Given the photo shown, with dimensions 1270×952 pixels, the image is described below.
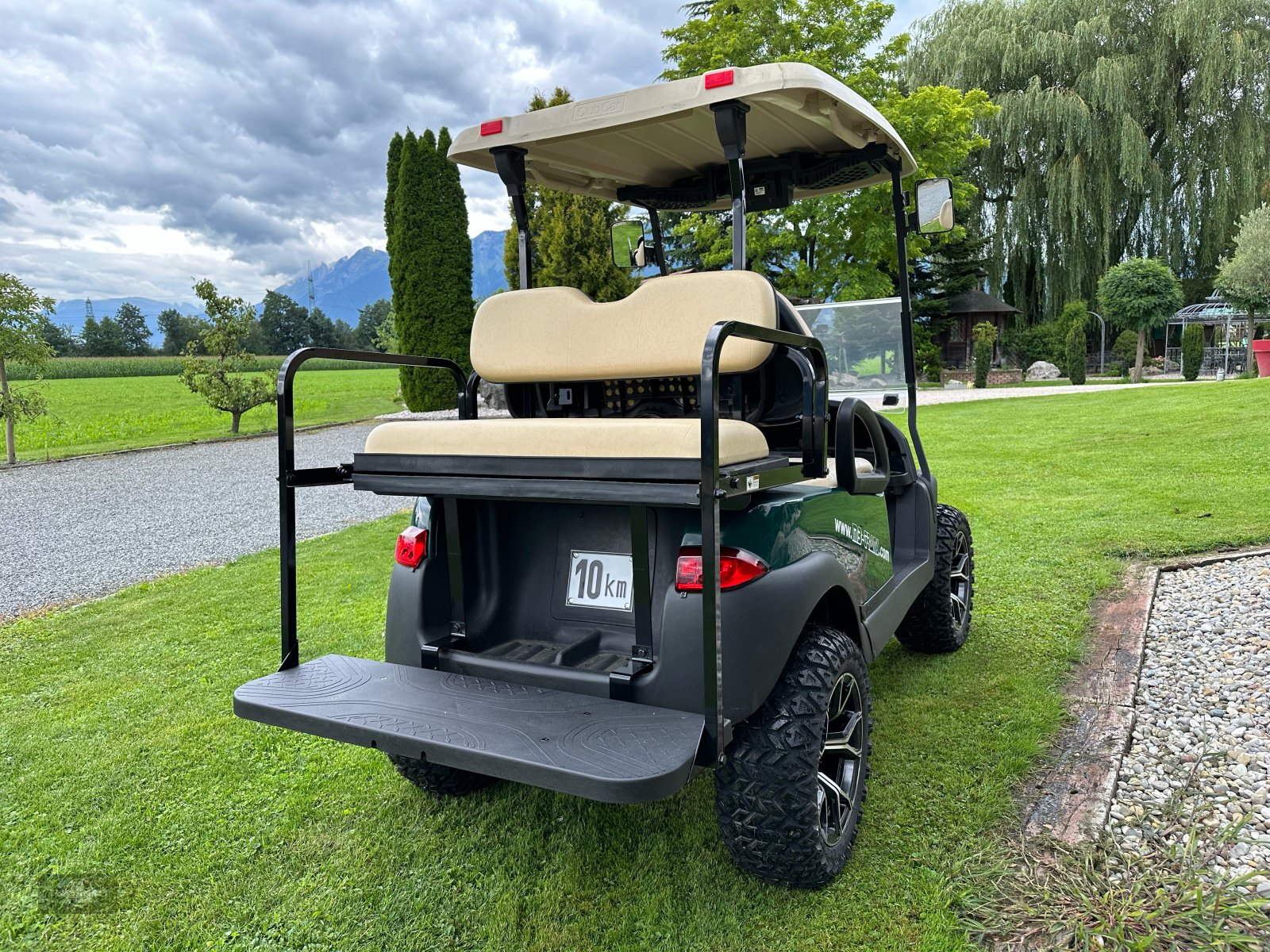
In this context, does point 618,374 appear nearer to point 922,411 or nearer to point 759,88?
point 759,88

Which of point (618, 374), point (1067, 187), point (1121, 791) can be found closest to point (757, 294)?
point (618, 374)

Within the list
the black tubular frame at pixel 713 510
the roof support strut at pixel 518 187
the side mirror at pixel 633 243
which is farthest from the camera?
the side mirror at pixel 633 243

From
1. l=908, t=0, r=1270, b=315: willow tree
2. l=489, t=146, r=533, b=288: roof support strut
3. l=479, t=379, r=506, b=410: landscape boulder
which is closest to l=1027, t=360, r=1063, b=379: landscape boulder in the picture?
l=908, t=0, r=1270, b=315: willow tree

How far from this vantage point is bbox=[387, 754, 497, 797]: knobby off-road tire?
101 inches

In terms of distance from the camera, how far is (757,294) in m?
2.23

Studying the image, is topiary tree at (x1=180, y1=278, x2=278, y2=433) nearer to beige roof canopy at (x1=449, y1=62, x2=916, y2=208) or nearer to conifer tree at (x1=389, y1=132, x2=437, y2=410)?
conifer tree at (x1=389, y1=132, x2=437, y2=410)

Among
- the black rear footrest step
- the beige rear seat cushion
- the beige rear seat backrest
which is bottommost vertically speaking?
the black rear footrest step

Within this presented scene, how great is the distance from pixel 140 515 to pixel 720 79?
817 cm

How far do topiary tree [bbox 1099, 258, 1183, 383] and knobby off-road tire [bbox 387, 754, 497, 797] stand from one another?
2537 cm

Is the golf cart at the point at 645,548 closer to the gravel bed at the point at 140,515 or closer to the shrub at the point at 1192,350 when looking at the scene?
the gravel bed at the point at 140,515

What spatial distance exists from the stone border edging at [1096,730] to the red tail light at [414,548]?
1.85m

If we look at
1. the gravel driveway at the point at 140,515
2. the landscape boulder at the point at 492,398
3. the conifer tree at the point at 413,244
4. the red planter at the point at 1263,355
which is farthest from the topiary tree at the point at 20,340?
the red planter at the point at 1263,355

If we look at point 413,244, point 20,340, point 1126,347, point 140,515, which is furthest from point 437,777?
point 1126,347

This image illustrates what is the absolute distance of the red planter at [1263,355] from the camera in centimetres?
1872
